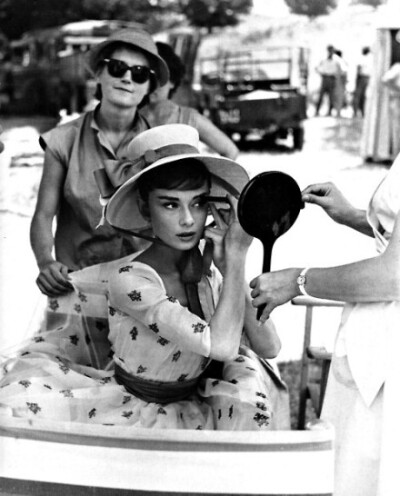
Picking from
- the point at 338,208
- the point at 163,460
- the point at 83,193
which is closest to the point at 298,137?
the point at 83,193

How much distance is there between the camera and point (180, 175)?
196 cm

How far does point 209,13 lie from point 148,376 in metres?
1.54

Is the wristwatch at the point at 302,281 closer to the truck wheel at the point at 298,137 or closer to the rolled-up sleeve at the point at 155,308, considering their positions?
the rolled-up sleeve at the point at 155,308

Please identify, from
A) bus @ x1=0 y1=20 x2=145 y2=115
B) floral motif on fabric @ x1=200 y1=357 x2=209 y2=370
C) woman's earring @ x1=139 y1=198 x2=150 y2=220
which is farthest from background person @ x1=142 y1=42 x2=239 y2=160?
floral motif on fabric @ x1=200 y1=357 x2=209 y2=370

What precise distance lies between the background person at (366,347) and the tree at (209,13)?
4.45 feet

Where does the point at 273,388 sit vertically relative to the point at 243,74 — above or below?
below

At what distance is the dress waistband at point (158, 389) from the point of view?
2.00 metres

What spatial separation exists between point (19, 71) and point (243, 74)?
84 centimetres

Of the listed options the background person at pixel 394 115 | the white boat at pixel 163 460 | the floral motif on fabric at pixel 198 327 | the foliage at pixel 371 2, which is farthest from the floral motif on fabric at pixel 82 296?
the background person at pixel 394 115

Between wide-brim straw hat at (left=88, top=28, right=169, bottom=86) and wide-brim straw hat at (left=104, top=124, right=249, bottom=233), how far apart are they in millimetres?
584

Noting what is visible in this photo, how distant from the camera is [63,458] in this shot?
5.36 ft

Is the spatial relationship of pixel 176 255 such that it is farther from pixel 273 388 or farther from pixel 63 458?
pixel 63 458

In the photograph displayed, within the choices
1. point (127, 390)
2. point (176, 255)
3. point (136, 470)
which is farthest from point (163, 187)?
point (136, 470)

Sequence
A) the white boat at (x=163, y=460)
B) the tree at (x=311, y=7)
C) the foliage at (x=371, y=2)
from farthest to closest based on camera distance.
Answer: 1. the tree at (x=311, y=7)
2. the foliage at (x=371, y=2)
3. the white boat at (x=163, y=460)
